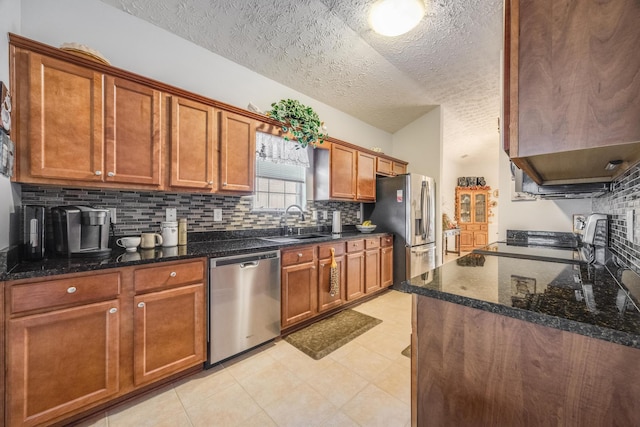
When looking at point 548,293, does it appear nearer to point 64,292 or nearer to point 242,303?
point 242,303

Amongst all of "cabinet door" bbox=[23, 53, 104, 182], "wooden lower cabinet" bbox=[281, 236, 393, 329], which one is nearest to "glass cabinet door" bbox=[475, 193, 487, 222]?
"wooden lower cabinet" bbox=[281, 236, 393, 329]

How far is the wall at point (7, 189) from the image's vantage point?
4.47 ft

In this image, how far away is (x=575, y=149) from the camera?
73cm

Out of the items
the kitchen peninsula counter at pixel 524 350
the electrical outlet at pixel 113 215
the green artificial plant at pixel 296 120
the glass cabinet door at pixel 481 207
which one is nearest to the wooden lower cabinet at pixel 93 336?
the electrical outlet at pixel 113 215

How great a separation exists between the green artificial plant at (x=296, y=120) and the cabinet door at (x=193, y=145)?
719mm

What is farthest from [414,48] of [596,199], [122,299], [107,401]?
[107,401]

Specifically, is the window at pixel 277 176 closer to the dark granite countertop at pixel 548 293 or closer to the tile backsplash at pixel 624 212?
the dark granite countertop at pixel 548 293

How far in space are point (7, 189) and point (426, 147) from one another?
4858 mm

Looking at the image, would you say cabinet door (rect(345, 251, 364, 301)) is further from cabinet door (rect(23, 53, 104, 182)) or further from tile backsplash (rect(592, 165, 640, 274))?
cabinet door (rect(23, 53, 104, 182))

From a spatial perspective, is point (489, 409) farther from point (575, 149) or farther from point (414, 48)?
point (414, 48)

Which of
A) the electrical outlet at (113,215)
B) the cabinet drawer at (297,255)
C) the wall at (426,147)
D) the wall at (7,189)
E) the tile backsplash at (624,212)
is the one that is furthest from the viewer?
the wall at (426,147)

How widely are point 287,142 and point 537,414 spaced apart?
278 cm

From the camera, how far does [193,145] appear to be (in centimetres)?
209

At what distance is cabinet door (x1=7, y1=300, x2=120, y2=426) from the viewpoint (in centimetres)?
125
